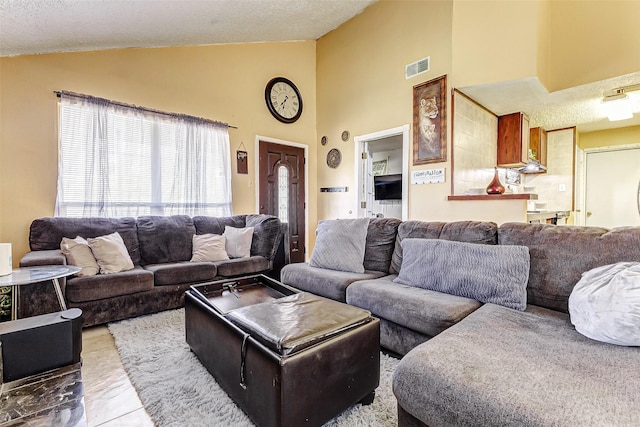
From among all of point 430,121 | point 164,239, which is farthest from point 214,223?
point 430,121

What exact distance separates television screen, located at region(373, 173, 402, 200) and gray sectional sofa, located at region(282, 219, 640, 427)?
3330 millimetres

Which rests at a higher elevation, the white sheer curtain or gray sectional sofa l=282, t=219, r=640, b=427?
the white sheer curtain

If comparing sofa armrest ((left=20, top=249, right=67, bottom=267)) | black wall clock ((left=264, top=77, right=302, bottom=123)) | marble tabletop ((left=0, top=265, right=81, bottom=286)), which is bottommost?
marble tabletop ((left=0, top=265, right=81, bottom=286))

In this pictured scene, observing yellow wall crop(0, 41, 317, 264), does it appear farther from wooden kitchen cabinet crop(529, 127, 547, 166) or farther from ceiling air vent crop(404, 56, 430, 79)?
Result: wooden kitchen cabinet crop(529, 127, 547, 166)

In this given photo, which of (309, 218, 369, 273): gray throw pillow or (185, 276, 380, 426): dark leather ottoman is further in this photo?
(309, 218, 369, 273): gray throw pillow

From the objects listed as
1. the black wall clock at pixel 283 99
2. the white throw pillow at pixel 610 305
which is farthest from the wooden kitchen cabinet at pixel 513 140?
the white throw pillow at pixel 610 305

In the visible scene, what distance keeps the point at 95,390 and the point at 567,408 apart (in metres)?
2.10

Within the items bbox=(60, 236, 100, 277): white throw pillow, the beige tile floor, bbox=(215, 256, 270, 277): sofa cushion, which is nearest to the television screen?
bbox=(215, 256, 270, 277): sofa cushion

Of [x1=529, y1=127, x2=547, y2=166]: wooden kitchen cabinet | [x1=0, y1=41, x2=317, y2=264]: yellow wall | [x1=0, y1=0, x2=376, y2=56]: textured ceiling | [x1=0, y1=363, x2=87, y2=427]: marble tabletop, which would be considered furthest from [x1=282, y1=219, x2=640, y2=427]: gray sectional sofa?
[x1=529, y1=127, x2=547, y2=166]: wooden kitchen cabinet

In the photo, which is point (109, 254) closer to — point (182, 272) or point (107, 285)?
point (107, 285)

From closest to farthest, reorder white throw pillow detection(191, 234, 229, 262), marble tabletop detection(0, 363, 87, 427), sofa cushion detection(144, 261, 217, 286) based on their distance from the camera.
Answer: marble tabletop detection(0, 363, 87, 427)
sofa cushion detection(144, 261, 217, 286)
white throw pillow detection(191, 234, 229, 262)

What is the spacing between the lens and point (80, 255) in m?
2.48

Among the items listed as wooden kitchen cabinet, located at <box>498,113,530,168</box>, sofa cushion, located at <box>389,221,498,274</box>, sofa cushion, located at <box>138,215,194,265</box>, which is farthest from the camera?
wooden kitchen cabinet, located at <box>498,113,530,168</box>

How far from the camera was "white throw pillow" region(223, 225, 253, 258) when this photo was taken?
11.4 ft
